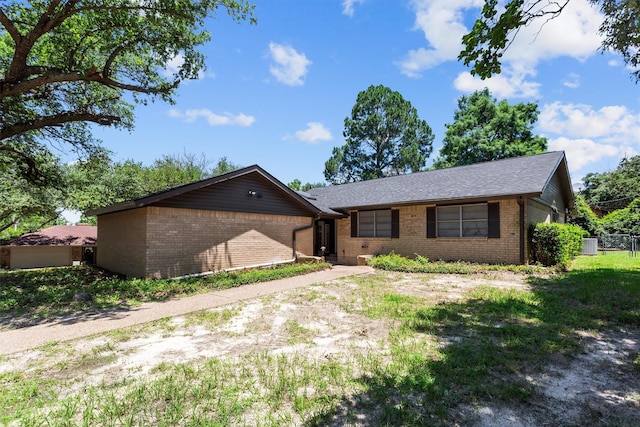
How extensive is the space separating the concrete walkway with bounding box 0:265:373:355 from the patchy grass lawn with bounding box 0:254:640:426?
0.46m

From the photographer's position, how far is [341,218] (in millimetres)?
17562

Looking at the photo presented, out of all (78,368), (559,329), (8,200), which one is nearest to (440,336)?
(559,329)

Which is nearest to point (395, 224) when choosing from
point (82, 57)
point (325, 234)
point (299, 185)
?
point (325, 234)

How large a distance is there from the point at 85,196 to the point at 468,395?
20684mm

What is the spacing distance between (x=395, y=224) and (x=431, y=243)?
1982 mm

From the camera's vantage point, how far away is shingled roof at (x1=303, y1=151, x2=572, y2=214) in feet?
40.1

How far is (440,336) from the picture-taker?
16.1ft

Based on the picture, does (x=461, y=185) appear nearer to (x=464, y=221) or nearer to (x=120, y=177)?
(x=464, y=221)

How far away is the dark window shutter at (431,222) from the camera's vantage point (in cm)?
1405

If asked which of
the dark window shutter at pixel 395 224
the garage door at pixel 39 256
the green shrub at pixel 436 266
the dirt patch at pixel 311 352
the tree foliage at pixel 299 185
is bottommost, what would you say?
the garage door at pixel 39 256

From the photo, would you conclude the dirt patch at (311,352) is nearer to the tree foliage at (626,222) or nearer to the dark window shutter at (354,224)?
the dark window shutter at (354,224)

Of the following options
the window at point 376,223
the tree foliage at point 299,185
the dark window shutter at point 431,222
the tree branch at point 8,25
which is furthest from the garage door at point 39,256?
the dark window shutter at point 431,222

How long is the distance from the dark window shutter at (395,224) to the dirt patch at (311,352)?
786 cm

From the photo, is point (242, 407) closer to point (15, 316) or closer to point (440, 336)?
point (440, 336)
